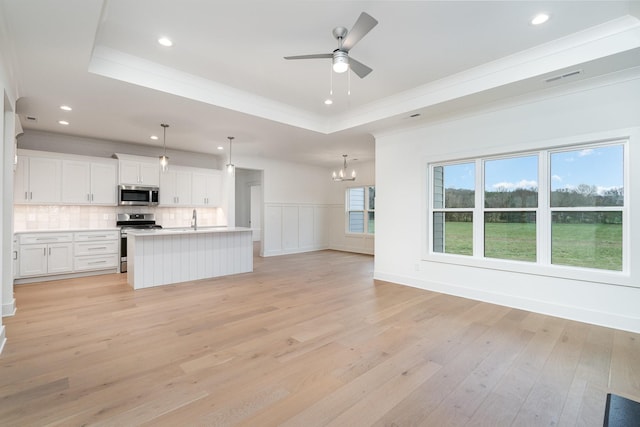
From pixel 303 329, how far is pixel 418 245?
8.78ft

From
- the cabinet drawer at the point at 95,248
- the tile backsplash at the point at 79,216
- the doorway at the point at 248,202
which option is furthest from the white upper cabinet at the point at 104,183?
the doorway at the point at 248,202

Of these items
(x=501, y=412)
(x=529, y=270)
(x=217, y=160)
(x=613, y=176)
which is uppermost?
(x=217, y=160)

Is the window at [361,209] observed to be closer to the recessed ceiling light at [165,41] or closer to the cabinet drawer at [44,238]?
the recessed ceiling light at [165,41]

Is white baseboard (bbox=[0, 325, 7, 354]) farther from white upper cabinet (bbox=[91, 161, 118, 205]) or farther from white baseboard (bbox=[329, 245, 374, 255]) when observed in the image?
white baseboard (bbox=[329, 245, 374, 255])

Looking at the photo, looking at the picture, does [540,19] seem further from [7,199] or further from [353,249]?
[353,249]

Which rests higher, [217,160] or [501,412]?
[217,160]

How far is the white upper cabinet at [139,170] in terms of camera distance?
20.9 ft

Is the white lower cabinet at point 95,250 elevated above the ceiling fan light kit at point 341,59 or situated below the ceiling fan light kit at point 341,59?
below

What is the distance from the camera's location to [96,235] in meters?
5.86

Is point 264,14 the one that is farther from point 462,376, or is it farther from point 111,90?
point 462,376

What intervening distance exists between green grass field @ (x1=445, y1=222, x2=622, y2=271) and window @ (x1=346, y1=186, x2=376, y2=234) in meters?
4.48

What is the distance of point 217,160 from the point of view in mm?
8398

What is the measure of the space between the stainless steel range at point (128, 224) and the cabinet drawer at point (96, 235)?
0.39 feet

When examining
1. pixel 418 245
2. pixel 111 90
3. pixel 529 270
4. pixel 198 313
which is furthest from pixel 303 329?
pixel 111 90
